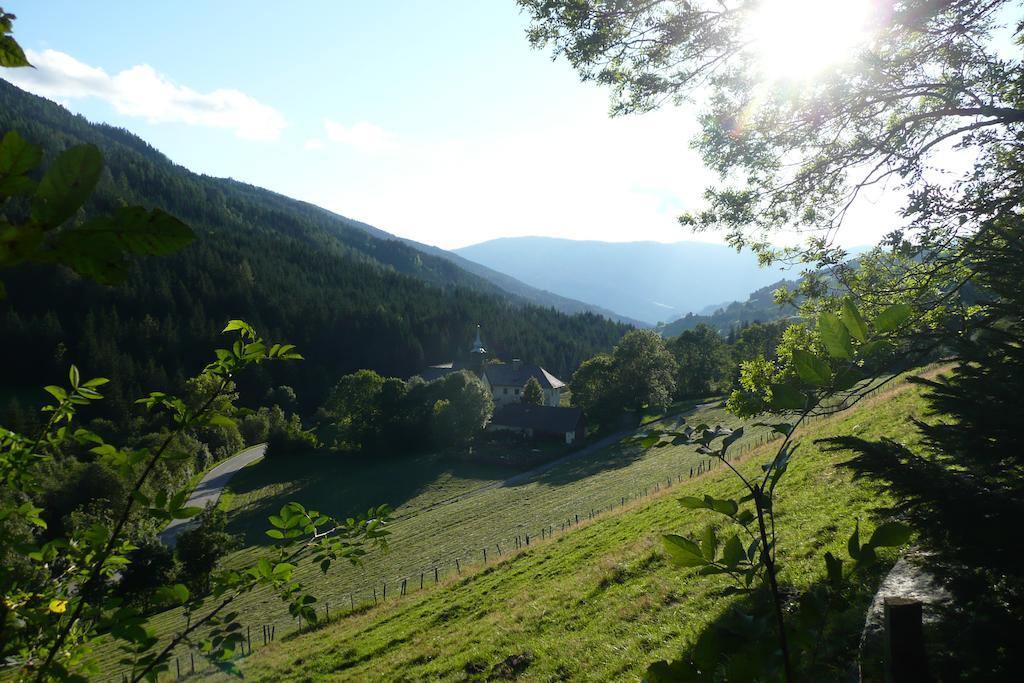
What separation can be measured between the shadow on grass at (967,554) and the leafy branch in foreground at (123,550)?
10.3 ft

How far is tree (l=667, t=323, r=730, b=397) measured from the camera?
7919 cm

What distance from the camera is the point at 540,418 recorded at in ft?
225

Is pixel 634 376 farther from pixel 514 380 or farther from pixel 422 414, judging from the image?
pixel 514 380

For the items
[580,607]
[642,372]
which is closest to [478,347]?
[642,372]

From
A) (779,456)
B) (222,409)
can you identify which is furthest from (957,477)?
(222,409)

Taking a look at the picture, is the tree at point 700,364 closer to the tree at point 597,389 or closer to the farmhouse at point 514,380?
the tree at point 597,389

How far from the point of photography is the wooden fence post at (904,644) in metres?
1.74

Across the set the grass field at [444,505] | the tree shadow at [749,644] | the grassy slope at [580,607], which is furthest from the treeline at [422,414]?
the tree shadow at [749,644]

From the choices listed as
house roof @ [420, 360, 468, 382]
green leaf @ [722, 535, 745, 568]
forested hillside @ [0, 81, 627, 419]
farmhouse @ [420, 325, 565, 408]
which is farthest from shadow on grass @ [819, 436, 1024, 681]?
house roof @ [420, 360, 468, 382]

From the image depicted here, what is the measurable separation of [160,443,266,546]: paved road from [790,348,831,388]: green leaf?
4893 centimetres

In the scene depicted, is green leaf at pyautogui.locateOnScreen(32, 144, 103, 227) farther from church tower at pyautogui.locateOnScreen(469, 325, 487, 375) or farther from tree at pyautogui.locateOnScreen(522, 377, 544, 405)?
church tower at pyautogui.locateOnScreen(469, 325, 487, 375)

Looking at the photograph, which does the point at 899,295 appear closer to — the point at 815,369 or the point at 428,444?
the point at 815,369

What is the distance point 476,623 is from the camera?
14336 millimetres

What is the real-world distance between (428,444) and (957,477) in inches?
2506
